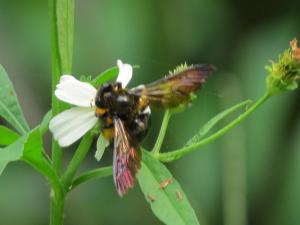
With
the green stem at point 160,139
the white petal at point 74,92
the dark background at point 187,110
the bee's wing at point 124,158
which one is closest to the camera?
the bee's wing at point 124,158

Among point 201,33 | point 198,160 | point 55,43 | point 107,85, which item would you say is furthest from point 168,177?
point 201,33

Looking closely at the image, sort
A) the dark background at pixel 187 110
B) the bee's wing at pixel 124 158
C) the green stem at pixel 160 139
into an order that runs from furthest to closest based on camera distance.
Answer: the dark background at pixel 187 110 < the green stem at pixel 160 139 < the bee's wing at pixel 124 158

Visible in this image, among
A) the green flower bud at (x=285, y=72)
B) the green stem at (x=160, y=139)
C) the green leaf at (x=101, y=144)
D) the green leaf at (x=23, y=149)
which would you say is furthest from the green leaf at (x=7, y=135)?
the green flower bud at (x=285, y=72)

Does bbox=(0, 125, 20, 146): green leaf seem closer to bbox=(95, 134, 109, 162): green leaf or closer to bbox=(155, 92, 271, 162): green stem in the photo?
bbox=(95, 134, 109, 162): green leaf

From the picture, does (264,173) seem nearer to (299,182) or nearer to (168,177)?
(299,182)

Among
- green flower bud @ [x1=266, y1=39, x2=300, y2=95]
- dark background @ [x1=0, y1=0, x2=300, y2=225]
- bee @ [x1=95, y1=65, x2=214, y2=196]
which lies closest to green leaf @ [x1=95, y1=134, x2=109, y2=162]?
bee @ [x1=95, y1=65, x2=214, y2=196]

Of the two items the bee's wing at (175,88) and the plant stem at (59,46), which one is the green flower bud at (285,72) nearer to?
the bee's wing at (175,88)
